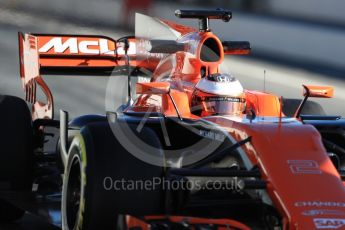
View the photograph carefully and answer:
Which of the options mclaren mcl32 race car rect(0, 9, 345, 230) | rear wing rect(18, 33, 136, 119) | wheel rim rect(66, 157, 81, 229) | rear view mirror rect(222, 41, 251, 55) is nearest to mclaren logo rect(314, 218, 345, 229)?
mclaren mcl32 race car rect(0, 9, 345, 230)

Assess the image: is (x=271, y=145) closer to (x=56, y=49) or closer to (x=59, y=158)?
(x=59, y=158)

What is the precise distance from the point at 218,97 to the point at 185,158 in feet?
2.21

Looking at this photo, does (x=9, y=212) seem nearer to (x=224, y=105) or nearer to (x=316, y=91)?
(x=224, y=105)

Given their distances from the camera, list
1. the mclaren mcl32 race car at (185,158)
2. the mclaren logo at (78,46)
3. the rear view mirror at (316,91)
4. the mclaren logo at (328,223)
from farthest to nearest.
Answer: the mclaren logo at (78,46)
the rear view mirror at (316,91)
the mclaren mcl32 race car at (185,158)
the mclaren logo at (328,223)

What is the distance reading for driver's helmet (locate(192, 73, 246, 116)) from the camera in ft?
19.2

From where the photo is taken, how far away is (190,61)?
649cm

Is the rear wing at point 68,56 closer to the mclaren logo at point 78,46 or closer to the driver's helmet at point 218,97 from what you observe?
the mclaren logo at point 78,46

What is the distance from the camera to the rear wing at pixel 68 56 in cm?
725

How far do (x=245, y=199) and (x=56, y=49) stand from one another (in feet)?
9.88

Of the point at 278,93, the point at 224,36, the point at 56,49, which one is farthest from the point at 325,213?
the point at 224,36

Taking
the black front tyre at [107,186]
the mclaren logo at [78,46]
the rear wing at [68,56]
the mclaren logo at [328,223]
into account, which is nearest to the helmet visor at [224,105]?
the black front tyre at [107,186]

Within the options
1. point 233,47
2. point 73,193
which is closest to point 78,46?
point 233,47

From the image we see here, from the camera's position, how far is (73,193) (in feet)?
16.6

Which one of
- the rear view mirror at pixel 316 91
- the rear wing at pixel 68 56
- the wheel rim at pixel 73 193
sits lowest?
the wheel rim at pixel 73 193
